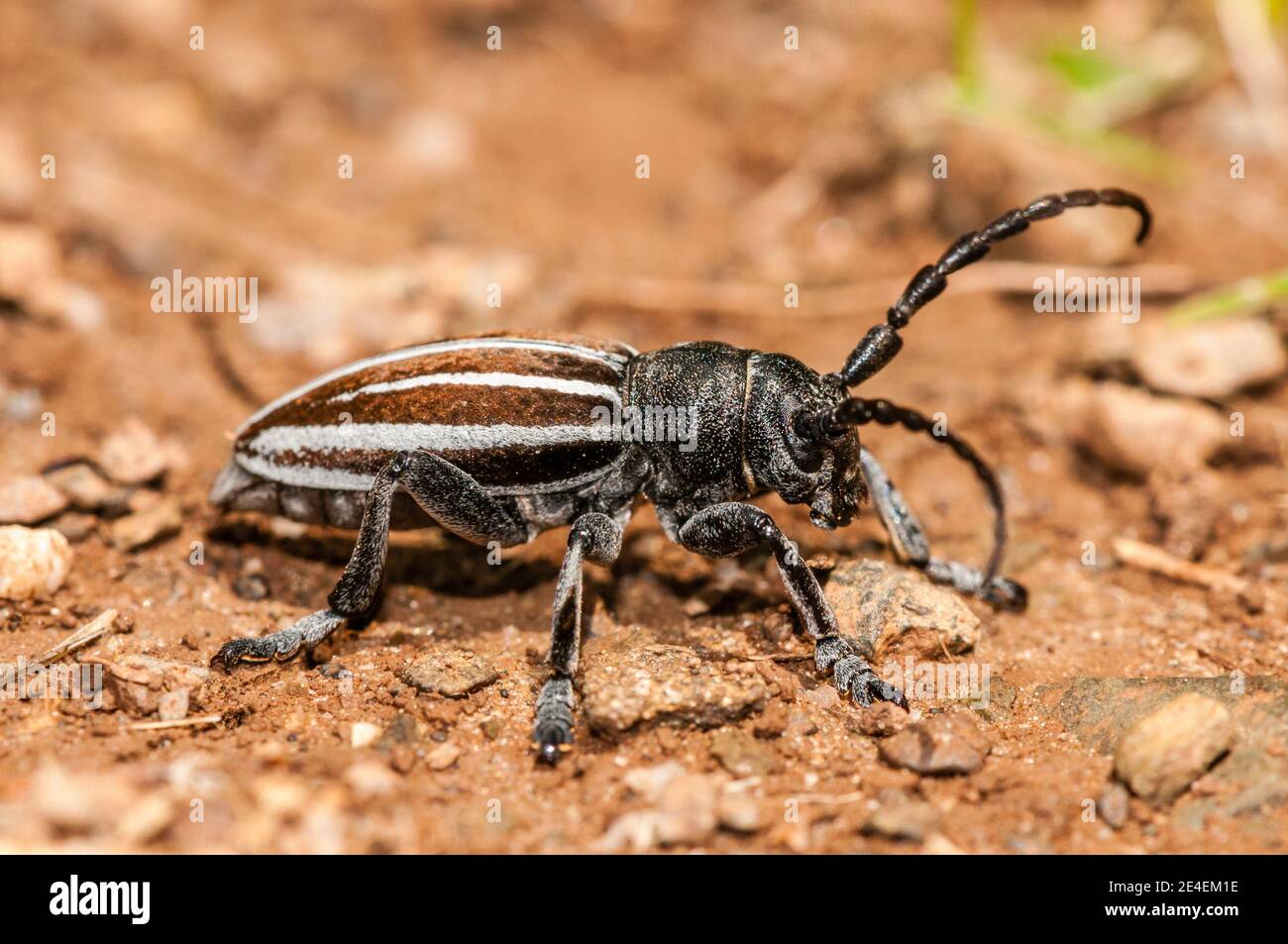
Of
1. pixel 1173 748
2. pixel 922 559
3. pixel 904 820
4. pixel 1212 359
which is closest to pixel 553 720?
pixel 904 820

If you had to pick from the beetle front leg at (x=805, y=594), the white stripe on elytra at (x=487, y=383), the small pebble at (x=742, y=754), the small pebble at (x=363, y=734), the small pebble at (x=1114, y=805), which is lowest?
the small pebble at (x=1114, y=805)

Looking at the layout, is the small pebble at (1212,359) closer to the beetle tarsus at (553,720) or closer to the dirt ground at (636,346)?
the dirt ground at (636,346)

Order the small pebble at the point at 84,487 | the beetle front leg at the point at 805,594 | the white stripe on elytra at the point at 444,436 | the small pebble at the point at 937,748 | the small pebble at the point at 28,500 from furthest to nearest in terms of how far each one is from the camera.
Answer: the small pebble at the point at 84,487, the small pebble at the point at 28,500, the white stripe on elytra at the point at 444,436, the beetle front leg at the point at 805,594, the small pebble at the point at 937,748

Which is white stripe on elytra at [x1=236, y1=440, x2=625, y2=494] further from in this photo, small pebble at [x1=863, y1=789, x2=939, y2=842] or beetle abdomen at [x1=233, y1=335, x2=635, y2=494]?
small pebble at [x1=863, y1=789, x2=939, y2=842]

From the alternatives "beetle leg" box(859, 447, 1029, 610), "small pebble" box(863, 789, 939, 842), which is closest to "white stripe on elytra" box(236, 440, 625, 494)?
"beetle leg" box(859, 447, 1029, 610)

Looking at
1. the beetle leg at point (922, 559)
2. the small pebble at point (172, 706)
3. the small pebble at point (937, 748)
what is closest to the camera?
the small pebble at point (937, 748)

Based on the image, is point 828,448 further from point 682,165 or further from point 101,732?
point 682,165

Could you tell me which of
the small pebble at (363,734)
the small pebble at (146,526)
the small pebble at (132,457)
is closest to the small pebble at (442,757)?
the small pebble at (363,734)

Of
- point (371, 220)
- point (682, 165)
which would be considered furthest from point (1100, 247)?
point (371, 220)
